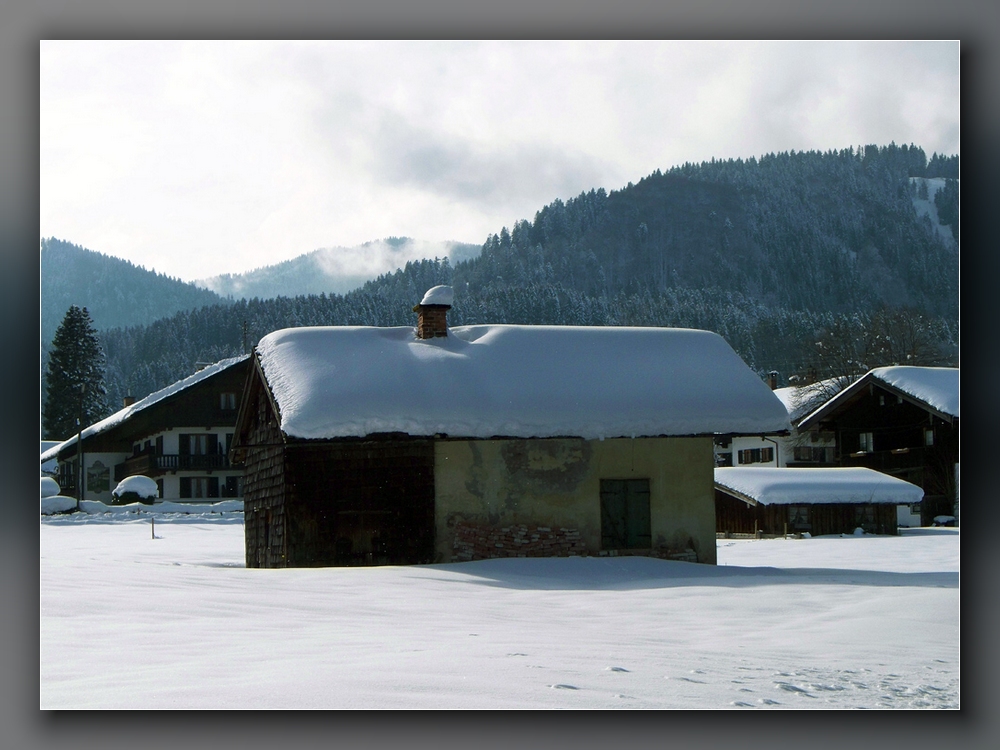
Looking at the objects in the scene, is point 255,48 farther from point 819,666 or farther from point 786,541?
point 786,541

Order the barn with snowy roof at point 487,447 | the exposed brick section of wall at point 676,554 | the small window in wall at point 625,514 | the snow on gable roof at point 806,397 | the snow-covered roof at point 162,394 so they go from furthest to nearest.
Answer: the snow on gable roof at point 806,397 < the snow-covered roof at point 162,394 < the exposed brick section of wall at point 676,554 < the small window in wall at point 625,514 < the barn with snowy roof at point 487,447

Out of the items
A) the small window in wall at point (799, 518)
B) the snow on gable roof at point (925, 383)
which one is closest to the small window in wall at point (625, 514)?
the snow on gable roof at point (925, 383)

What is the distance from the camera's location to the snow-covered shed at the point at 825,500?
1267 inches

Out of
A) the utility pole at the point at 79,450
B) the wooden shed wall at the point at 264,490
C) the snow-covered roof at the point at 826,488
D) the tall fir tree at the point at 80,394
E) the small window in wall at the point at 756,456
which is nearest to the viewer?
the wooden shed wall at the point at 264,490

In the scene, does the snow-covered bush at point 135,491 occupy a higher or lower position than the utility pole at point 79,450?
lower

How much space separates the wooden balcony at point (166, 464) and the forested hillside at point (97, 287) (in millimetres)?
27937

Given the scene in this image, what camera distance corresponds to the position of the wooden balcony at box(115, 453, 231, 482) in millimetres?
42344

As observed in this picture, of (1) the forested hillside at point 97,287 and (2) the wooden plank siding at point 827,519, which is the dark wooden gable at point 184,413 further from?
(1) the forested hillside at point 97,287

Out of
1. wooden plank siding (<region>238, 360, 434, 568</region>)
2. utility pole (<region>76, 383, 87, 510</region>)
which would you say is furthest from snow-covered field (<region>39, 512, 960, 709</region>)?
utility pole (<region>76, 383, 87, 510</region>)

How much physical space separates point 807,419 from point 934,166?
29.2 meters

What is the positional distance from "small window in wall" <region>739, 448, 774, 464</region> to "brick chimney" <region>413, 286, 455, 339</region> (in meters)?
31.5

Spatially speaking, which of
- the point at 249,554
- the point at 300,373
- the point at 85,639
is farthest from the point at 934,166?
the point at 249,554
